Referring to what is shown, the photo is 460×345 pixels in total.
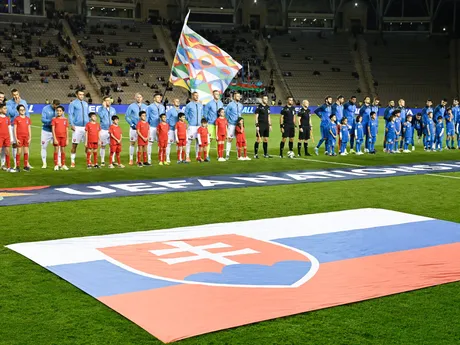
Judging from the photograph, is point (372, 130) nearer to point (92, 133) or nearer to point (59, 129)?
point (92, 133)

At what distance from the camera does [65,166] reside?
15266mm

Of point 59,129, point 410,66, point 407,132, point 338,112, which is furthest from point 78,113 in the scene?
point 410,66

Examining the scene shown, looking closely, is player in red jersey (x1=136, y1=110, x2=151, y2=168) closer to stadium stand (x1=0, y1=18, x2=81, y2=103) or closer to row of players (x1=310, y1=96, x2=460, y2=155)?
row of players (x1=310, y1=96, x2=460, y2=155)

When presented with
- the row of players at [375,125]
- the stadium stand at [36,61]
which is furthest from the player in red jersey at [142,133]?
the stadium stand at [36,61]

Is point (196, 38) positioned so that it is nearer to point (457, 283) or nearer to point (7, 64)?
point (457, 283)

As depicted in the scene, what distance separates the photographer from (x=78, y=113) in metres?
15.4

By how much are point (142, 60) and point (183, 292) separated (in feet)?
164

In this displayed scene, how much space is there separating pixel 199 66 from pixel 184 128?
267 centimetres

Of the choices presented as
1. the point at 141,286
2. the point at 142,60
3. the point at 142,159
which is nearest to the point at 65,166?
the point at 142,159

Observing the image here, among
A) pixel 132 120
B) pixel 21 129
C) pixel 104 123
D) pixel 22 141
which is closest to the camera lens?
pixel 21 129

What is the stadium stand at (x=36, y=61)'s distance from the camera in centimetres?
4528

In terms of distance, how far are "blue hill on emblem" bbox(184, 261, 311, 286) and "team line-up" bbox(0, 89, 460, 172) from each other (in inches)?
374

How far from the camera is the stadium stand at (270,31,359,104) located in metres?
56.5

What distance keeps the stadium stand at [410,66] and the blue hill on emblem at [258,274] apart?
5180 cm
